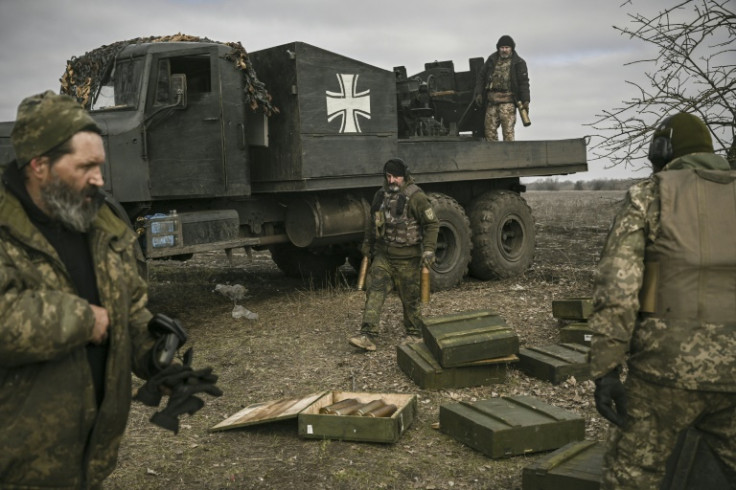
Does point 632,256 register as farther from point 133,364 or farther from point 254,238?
point 254,238

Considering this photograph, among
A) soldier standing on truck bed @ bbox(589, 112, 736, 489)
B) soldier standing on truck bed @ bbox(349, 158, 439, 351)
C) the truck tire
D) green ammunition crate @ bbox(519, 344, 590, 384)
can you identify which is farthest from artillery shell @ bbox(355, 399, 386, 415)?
the truck tire

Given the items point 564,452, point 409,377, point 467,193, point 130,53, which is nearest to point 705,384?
point 564,452

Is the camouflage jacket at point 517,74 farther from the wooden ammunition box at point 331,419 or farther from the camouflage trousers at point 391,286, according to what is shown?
the wooden ammunition box at point 331,419

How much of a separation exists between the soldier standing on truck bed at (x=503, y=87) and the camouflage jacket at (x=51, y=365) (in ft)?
29.6

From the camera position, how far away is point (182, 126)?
7.42 meters

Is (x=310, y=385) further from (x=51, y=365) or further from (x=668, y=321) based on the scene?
(x=51, y=365)

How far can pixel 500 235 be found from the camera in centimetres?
1024

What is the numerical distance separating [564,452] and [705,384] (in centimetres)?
125

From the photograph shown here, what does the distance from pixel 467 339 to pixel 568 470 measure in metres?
1.92

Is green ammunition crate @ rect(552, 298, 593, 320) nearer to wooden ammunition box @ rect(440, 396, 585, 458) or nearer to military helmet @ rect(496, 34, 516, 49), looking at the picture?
wooden ammunition box @ rect(440, 396, 585, 458)

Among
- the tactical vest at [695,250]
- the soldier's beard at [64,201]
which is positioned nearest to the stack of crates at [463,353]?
the tactical vest at [695,250]

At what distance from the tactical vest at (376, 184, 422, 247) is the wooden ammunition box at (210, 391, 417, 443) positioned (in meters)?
2.04

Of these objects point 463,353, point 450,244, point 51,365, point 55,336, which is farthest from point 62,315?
point 450,244

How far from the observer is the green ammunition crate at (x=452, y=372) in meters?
5.44
